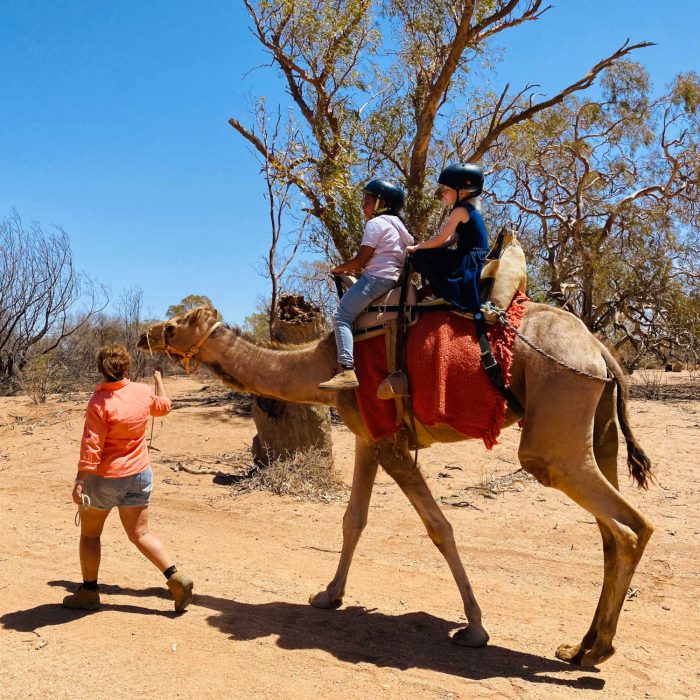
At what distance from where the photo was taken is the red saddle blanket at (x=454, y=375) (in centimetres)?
464

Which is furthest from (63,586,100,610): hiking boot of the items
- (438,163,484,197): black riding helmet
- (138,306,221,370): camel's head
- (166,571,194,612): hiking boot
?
(438,163,484,197): black riding helmet

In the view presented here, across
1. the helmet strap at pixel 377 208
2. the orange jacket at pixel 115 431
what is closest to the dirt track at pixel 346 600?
the orange jacket at pixel 115 431

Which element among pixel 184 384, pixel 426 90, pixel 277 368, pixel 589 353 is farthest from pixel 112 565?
pixel 184 384

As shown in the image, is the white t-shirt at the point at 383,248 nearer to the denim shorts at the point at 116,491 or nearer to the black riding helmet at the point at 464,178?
the black riding helmet at the point at 464,178

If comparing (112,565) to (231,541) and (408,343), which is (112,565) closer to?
(231,541)

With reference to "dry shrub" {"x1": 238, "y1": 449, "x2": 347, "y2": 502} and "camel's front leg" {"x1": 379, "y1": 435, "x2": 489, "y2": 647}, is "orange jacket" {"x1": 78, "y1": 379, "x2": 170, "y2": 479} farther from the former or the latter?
"dry shrub" {"x1": 238, "y1": 449, "x2": 347, "y2": 502}

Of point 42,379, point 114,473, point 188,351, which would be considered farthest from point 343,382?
point 42,379

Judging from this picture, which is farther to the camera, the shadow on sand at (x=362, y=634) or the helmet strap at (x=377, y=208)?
the helmet strap at (x=377, y=208)

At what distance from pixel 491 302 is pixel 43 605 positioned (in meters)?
4.00

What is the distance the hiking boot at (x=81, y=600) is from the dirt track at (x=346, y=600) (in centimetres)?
9

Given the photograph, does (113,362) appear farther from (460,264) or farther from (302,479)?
(302,479)

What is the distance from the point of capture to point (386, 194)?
5289 mm

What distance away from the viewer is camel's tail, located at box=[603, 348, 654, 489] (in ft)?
15.9

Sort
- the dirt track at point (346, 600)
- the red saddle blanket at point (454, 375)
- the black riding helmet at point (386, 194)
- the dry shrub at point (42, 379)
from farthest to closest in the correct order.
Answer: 1. the dry shrub at point (42, 379)
2. the black riding helmet at point (386, 194)
3. the red saddle blanket at point (454, 375)
4. the dirt track at point (346, 600)
